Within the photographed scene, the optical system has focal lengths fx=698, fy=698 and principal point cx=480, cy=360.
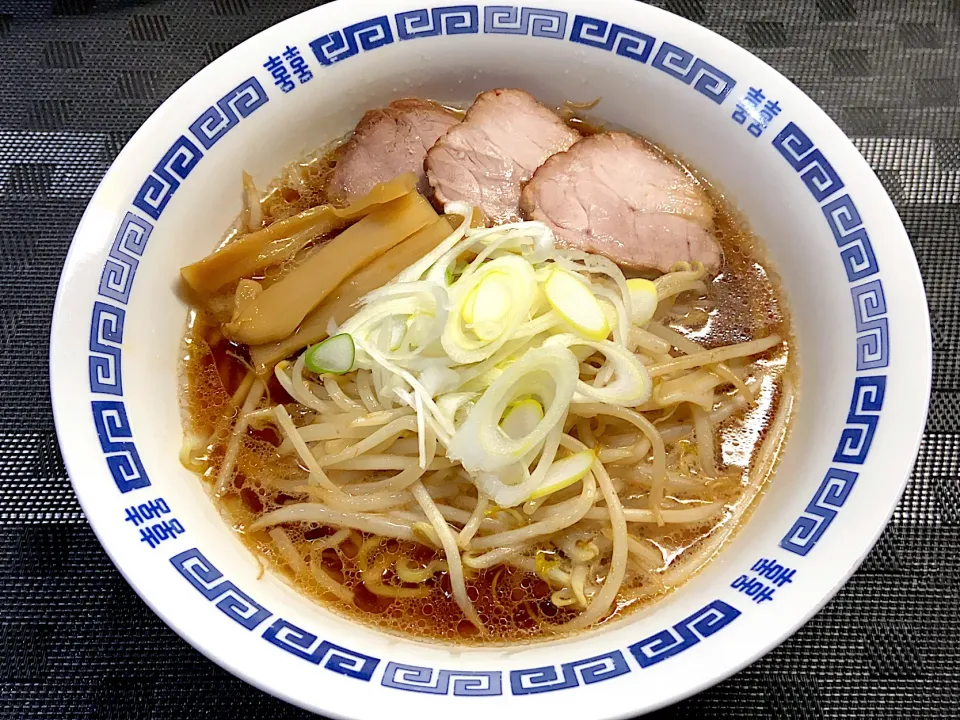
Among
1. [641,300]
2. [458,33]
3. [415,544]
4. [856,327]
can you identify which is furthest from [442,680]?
[458,33]

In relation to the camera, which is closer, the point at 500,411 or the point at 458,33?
the point at 500,411

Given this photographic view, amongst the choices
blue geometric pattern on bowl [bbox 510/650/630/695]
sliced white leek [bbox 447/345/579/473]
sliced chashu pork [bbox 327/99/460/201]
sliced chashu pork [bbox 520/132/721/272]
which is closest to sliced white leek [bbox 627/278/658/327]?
sliced chashu pork [bbox 520/132/721/272]

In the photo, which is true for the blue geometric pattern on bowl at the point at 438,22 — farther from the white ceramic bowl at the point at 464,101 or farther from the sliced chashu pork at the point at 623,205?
the sliced chashu pork at the point at 623,205

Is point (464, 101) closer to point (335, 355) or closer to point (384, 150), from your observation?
point (384, 150)

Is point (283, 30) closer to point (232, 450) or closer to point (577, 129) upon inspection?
point (577, 129)

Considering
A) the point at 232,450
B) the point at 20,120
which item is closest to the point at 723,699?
the point at 232,450
